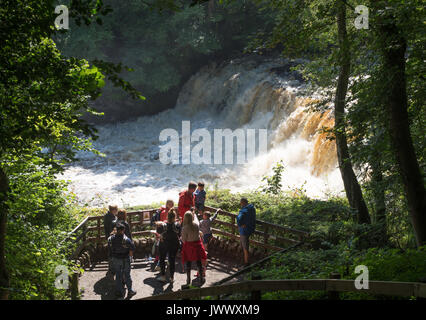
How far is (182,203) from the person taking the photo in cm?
1070

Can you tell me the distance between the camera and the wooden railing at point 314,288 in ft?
12.1

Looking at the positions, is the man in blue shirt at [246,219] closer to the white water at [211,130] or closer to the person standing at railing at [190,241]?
the person standing at railing at [190,241]

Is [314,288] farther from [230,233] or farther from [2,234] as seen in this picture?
[230,233]

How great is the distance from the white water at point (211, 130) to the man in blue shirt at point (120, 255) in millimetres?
8431

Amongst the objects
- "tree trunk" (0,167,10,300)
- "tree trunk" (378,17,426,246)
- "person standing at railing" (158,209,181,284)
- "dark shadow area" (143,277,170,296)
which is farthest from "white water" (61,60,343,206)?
"tree trunk" (0,167,10,300)

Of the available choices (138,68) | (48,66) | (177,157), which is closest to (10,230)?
(48,66)

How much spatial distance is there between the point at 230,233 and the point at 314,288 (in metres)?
6.80

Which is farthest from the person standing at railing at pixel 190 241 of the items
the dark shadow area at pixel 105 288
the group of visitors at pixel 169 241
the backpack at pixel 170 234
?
the dark shadow area at pixel 105 288

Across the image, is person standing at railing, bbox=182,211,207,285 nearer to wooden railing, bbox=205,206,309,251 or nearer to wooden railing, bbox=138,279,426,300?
wooden railing, bbox=205,206,309,251

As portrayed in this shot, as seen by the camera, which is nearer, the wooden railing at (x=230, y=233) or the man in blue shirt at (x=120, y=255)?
the man in blue shirt at (x=120, y=255)

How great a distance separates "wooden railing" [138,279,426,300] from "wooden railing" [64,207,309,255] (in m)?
4.70

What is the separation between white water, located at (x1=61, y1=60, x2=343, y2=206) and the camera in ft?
65.5

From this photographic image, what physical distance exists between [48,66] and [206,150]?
71.7 feet
